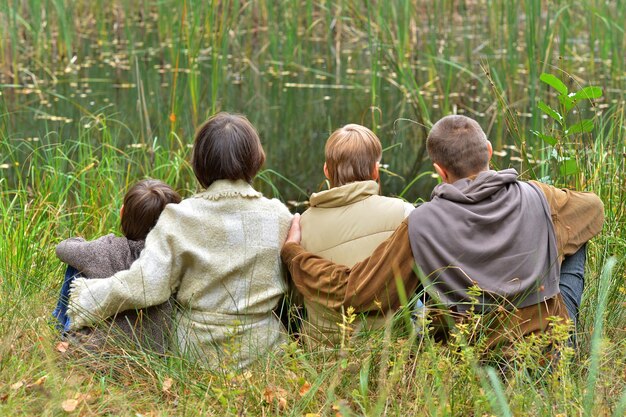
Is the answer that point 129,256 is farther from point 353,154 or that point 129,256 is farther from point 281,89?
point 281,89

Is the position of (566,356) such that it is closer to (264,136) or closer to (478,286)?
(478,286)

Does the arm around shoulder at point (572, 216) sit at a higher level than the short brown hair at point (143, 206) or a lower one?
lower

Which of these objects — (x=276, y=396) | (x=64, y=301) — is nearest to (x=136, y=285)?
(x=64, y=301)

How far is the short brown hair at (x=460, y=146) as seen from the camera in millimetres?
2572

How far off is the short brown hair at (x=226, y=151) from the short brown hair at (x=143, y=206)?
0.14 meters

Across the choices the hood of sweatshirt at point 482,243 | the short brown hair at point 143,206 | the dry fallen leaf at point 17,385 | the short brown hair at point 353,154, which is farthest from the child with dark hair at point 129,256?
the hood of sweatshirt at point 482,243

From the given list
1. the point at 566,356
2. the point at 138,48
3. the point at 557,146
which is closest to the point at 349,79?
the point at 138,48

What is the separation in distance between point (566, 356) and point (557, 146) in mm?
1203

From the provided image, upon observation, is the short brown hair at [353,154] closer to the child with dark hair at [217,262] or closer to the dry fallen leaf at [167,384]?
the child with dark hair at [217,262]

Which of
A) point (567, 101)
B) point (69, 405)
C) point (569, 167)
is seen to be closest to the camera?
point (69, 405)

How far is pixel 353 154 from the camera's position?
2.71 m

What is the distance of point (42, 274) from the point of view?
3311mm

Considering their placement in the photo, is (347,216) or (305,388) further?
(347,216)

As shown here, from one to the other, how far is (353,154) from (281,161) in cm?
320
